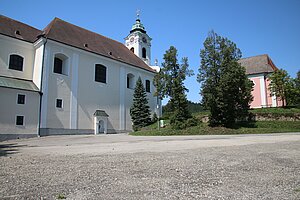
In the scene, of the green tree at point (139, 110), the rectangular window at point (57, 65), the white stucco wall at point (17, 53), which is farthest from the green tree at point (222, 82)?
the white stucco wall at point (17, 53)

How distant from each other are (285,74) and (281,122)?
11.2 meters

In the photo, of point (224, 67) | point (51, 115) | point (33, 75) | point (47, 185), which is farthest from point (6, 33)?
point (47, 185)

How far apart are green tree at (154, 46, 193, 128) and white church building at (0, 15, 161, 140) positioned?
840cm

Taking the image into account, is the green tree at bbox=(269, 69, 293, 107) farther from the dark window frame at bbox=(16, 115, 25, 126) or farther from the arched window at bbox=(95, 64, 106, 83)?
the dark window frame at bbox=(16, 115, 25, 126)

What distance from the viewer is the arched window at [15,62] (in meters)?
24.4

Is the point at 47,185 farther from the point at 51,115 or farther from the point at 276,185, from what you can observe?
the point at 51,115

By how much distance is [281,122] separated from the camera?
24.4 meters

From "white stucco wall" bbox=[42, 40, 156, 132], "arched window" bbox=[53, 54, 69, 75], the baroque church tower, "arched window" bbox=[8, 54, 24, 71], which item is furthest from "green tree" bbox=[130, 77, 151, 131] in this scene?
"arched window" bbox=[8, 54, 24, 71]

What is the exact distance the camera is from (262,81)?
1496 inches

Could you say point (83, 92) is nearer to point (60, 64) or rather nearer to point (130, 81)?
point (60, 64)

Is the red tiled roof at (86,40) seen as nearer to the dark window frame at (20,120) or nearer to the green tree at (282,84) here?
the dark window frame at (20,120)

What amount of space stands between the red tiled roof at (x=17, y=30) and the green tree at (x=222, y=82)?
69.5 ft

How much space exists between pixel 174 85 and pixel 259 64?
23.4m

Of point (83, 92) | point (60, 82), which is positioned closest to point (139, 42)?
point (83, 92)
